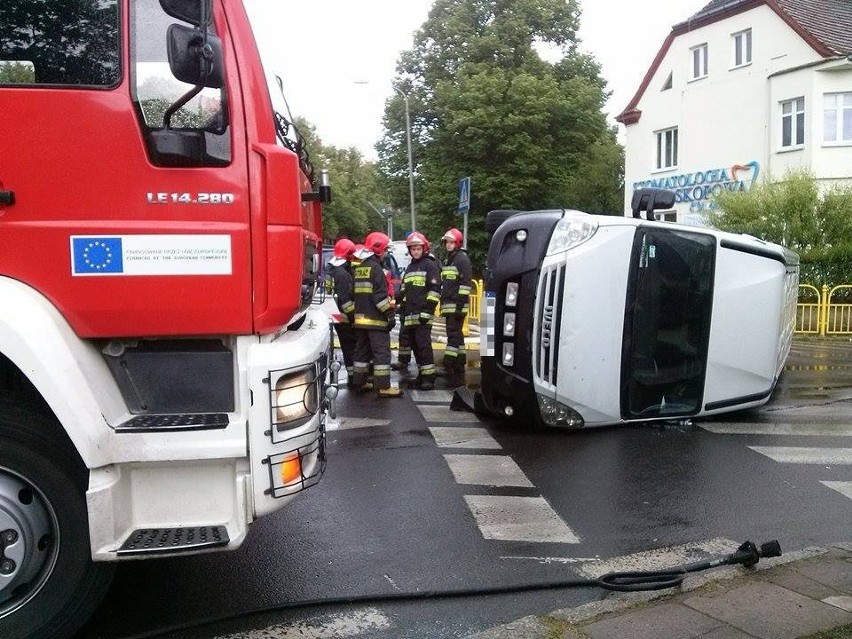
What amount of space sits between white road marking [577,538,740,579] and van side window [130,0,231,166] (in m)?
2.68

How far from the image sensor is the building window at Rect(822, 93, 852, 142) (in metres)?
24.6

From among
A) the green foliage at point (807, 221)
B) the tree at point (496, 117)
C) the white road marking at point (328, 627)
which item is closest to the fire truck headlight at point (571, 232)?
the white road marking at point (328, 627)

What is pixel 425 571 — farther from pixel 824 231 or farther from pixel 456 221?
pixel 456 221

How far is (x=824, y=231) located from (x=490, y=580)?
16.6 m

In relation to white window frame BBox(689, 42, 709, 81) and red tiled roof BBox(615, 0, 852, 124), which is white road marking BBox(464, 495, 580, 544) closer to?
red tiled roof BBox(615, 0, 852, 124)

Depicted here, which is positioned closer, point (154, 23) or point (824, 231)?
point (154, 23)

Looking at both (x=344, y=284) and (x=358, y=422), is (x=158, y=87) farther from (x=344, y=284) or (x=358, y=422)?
(x=344, y=284)

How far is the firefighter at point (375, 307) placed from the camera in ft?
29.7

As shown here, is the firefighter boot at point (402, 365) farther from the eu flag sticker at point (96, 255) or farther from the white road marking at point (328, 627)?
the eu flag sticker at point (96, 255)

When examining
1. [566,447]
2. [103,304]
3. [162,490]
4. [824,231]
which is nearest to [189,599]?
[162,490]

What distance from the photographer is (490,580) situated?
4.06 m

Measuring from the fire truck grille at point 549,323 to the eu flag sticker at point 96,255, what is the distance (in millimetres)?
4149

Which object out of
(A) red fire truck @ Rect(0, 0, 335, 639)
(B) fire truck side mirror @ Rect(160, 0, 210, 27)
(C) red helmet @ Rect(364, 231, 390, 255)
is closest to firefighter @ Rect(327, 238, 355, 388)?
(C) red helmet @ Rect(364, 231, 390, 255)

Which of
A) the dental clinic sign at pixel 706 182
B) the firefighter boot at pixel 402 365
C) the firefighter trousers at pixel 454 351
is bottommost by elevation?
the firefighter boot at pixel 402 365
